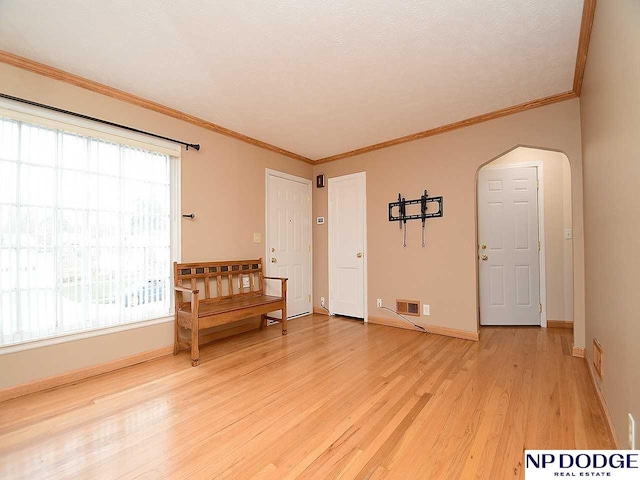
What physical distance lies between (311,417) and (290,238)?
2.83 m

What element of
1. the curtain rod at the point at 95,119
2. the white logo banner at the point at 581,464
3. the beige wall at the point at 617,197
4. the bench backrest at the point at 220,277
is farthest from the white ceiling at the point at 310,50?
the white logo banner at the point at 581,464

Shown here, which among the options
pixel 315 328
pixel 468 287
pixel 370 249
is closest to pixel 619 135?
pixel 468 287

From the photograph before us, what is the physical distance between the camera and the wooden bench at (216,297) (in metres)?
2.73

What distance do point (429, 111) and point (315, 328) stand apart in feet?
9.66

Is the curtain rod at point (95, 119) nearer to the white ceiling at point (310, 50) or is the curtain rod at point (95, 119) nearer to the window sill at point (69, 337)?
the white ceiling at point (310, 50)

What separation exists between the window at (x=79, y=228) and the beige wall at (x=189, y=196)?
0.16 metres

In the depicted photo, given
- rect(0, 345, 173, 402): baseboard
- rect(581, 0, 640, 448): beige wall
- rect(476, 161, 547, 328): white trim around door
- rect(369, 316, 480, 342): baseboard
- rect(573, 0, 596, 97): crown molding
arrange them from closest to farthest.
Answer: rect(581, 0, 640, 448): beige wall → rect(573, 0, 596, 97): crown molding → rect(0, 345, 173, 402): baseboard → rect(369, 316, 480, 342): baseboard → rect(476, 161, 547, 328): white trim around door

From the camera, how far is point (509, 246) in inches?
153

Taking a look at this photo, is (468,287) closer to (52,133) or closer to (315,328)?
(315,328)

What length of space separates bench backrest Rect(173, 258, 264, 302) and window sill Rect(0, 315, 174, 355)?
456mm

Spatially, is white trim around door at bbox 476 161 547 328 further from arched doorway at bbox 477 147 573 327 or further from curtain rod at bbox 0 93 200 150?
curtain rod at bbox 0 93 200 150

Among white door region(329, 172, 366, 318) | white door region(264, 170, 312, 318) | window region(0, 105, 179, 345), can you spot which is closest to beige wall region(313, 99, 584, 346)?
white door region(329, 172, 366, 318)

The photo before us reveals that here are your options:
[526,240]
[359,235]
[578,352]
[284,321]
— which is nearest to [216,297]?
[284,321]

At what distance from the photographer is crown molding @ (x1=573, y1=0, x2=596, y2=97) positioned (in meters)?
1.73
